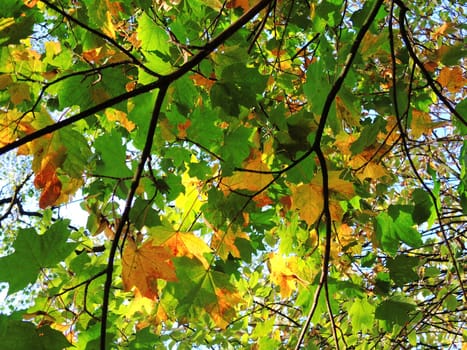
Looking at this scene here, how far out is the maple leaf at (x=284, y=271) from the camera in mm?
1808

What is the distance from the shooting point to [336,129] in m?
1.19

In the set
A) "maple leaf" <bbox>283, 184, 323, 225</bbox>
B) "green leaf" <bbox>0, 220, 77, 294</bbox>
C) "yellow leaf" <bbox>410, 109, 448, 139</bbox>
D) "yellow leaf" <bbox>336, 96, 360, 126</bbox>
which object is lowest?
"green leaf" <bbox>0, 220, 77, 294</bbox>

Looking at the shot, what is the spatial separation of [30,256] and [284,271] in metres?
1.01

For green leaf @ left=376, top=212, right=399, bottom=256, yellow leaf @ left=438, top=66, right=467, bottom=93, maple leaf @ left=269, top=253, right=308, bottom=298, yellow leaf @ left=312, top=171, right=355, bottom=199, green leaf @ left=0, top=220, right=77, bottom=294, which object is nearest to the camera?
green leaf @ left=0, top=220, right=77, bottom=294

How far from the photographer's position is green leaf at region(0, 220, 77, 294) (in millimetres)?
1038

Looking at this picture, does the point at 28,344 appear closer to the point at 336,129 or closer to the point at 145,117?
the point at 145,117

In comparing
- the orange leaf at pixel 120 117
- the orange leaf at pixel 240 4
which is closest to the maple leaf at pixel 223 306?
the orange leaf at pixel 120 117

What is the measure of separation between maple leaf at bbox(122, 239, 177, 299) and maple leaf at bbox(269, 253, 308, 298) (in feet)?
2.47

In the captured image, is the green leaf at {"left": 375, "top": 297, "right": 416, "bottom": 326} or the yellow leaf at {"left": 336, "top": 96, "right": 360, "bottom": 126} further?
the green leaf at {"left": 375, "top": 297, "right": 416, "bottom": 326}

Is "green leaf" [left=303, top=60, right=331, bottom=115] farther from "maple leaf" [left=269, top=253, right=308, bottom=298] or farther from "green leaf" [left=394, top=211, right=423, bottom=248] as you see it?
"maple leaf" [left=269, top=253, right=308, bottom=298]

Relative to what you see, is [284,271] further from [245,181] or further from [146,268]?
[146,268]

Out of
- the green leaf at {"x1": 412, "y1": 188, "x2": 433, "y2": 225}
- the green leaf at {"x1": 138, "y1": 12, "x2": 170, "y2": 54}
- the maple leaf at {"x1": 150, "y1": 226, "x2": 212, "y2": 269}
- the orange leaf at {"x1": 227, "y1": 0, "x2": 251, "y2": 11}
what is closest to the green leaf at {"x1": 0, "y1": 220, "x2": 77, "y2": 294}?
the maple leaf at {"x1": 150, "y1": 226, "x2": 212, "y2": 269}

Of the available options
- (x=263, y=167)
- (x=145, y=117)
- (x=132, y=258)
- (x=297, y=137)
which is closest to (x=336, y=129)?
(x=297, y=137)

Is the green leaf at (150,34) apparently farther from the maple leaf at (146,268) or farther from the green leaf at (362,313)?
the green leaf at (362,313)
